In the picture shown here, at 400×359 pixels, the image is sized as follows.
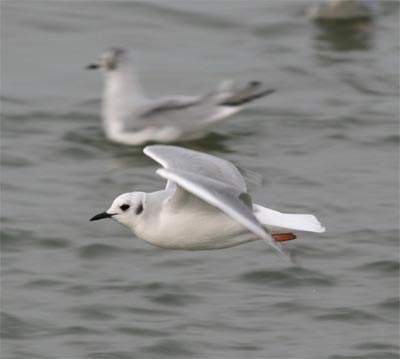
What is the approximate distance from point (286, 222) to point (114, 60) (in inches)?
220

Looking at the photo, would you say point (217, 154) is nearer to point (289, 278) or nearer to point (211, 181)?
point (289, 278)

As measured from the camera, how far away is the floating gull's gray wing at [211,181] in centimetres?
600

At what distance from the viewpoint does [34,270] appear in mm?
9977

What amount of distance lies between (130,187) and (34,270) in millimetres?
1543

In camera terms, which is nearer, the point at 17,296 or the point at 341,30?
the point at 17,296

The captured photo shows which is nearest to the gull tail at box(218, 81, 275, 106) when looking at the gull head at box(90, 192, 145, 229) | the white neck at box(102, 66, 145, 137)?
the white neck at box(102, 66, 145, 137)

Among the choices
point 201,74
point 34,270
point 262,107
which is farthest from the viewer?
point 201,74

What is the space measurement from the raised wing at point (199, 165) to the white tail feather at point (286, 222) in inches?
6.9

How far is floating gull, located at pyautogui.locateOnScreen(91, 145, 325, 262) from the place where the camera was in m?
6.87

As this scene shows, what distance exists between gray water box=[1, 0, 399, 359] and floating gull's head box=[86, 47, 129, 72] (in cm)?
61

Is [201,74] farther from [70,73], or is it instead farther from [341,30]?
[341,30]

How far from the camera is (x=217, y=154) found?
11.8 meters

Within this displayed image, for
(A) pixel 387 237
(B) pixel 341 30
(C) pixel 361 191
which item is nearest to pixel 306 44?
(B) pixel 341 30

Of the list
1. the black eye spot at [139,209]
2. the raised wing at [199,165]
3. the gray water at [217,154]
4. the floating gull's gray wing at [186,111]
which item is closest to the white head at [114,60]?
the gray water at [217,154]
